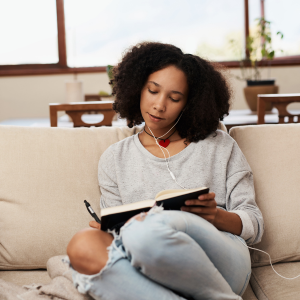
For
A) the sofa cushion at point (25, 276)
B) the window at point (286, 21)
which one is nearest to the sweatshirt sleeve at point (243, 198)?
the sofa cushion at point (25, 276)

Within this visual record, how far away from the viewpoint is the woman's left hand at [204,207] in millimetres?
1128

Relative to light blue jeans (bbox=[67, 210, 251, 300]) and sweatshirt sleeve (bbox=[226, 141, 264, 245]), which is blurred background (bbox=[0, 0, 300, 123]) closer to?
sweatshirt sleeve (bbox=[226, 141, 264, 245])

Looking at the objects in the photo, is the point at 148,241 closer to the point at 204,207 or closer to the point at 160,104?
the point at 204,207

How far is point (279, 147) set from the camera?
61.1 inches

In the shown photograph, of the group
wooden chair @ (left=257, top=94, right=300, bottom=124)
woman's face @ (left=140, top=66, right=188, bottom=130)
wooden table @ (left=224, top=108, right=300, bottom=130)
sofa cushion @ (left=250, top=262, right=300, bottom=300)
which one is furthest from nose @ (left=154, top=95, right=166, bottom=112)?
wooden chair @ (left=257, top=94, right=300, bottom=124)

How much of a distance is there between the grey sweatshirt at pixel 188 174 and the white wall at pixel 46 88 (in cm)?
252

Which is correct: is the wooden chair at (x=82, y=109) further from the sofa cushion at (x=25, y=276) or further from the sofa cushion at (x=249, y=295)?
the sofa cushion at (x=249, y=295)

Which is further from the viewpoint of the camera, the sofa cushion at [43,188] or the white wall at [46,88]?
the white wall at [46,88]

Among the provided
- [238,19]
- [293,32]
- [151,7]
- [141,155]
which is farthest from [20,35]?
[141,155]

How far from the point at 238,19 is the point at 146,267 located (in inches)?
135

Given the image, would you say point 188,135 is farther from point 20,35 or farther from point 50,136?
point 20,35

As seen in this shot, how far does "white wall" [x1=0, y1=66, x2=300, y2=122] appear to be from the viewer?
384cm

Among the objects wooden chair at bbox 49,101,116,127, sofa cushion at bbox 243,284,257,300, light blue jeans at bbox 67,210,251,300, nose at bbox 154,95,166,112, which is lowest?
sofa cushion at bbox 243,284,257,300

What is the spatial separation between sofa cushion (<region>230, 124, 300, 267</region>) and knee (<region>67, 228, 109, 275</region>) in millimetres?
650
